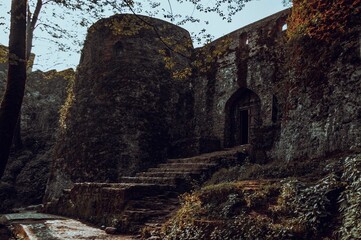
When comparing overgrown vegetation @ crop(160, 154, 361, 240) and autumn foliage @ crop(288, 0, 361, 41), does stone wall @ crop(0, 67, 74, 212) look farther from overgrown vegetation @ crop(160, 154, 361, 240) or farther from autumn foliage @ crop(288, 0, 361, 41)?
overgrown vegetation @ crop(160, 154, 361, 240)

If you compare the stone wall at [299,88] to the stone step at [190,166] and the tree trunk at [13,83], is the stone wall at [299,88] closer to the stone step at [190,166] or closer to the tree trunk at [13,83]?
the stone step at [190,166]

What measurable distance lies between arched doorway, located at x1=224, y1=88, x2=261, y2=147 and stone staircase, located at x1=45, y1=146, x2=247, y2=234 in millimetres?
2551

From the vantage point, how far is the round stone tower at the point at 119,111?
11711 millimetres

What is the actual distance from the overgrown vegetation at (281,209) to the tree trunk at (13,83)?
3.04 m

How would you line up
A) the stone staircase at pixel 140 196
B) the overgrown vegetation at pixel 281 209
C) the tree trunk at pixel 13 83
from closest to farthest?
the overgrown vegetation at pixel 281 209, the tree trunk at pixel 13 83, the stone staircase at pixel 140 196

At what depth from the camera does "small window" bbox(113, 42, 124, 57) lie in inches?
505

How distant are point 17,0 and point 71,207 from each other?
550 centimetres

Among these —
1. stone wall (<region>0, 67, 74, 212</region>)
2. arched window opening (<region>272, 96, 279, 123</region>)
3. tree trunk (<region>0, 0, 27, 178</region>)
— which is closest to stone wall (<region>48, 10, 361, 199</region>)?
arched window opening (<region>272, 96, 279, 123</region>)

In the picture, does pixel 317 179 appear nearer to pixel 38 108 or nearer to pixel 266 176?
pixel 266 176

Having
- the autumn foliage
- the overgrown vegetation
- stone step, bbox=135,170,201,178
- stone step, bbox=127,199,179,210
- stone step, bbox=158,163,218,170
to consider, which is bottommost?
stone step, bbox=127,199,179,210

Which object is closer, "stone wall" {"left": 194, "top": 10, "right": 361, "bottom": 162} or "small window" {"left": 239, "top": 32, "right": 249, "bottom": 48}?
"stone wall" {"left": 194, "top": 10, "right": 361, "bottom": 162}

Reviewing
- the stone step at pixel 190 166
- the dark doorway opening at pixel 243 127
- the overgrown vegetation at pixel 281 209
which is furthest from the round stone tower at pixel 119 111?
the overgrown vegetation at pixel 281 209

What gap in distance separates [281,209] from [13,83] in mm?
4870

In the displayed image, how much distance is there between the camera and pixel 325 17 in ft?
22.8
